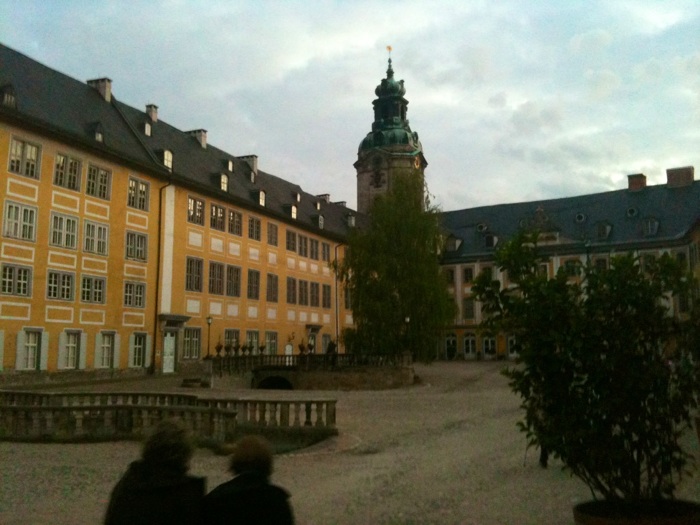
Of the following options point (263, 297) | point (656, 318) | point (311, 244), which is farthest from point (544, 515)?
point (311, 244)

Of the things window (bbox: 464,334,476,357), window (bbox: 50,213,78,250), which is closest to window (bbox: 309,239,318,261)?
window (bbox: 464,334,476,357)

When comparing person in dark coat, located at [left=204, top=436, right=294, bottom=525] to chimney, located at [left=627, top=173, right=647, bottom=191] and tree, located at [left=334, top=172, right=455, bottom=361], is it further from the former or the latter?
chimney, located at [left=627, top=173, right=647, bottom=191]

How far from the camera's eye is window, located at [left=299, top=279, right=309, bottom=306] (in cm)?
4747

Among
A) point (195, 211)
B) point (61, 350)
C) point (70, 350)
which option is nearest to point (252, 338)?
point (195, 211)

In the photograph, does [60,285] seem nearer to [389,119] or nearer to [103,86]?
[103,86]

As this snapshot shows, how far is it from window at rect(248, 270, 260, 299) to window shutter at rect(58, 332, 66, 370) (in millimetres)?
13423

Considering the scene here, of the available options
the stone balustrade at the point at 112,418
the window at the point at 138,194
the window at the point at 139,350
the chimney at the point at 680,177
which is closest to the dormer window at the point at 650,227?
the chimney at the point at 680,177

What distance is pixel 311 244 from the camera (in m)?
49.4

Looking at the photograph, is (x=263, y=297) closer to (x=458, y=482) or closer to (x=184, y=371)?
(x=184, y=371)

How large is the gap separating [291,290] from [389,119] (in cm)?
2667

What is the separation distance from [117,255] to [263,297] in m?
11.8

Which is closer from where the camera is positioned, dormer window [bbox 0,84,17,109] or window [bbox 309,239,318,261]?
dormer window [bbox 0,84,17,109]

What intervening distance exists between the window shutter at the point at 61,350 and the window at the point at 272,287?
15.4 metres

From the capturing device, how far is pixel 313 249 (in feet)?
163
